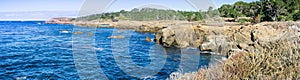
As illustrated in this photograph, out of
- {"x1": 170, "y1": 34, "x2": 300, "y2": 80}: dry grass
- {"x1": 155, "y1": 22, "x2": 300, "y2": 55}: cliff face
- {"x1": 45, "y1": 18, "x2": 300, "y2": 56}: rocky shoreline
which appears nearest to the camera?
{"x1": 170, "y1": 34, "x2": 300, "y2": 80}: dry grass

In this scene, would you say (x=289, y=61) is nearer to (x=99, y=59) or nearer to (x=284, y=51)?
(x=284, y=51)

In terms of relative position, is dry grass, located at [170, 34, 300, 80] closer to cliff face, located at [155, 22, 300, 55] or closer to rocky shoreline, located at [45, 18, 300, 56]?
rocky shoreline, located at [45, 18, 300, 56]

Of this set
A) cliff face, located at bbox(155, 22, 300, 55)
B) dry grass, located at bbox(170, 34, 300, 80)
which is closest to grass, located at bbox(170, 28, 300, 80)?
dry grass, located at bbox(170, 34, 300, 80)

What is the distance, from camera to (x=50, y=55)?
2594 centimetres

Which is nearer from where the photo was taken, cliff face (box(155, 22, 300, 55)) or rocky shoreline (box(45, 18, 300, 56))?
rocky shoreline (box(45, 18, 300, 56))

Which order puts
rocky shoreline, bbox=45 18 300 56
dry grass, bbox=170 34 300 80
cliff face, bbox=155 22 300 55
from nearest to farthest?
dry grass, bbox=170 34 300 80, rocky shoreline, bbox=45 18 300 56, cliff face, bbox=155 22 300 55

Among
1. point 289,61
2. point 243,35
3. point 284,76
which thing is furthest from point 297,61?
point 243,35

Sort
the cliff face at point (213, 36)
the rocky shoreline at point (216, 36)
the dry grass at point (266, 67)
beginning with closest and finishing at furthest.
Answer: the dry grass at point (266, 67) < the rocky shoreline at point (216, 36) < the cliff face at point (213, 36)

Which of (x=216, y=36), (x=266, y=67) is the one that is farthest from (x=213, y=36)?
(x=266, y=67)

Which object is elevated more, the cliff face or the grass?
the grass

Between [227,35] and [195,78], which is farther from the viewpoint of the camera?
[227,35]

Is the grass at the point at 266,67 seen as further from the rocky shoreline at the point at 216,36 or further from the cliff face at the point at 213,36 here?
the cliff face at the point at 213,36

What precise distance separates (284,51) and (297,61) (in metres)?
0.58

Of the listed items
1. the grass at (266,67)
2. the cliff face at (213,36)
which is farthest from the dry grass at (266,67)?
the cliff face at (213,36)
